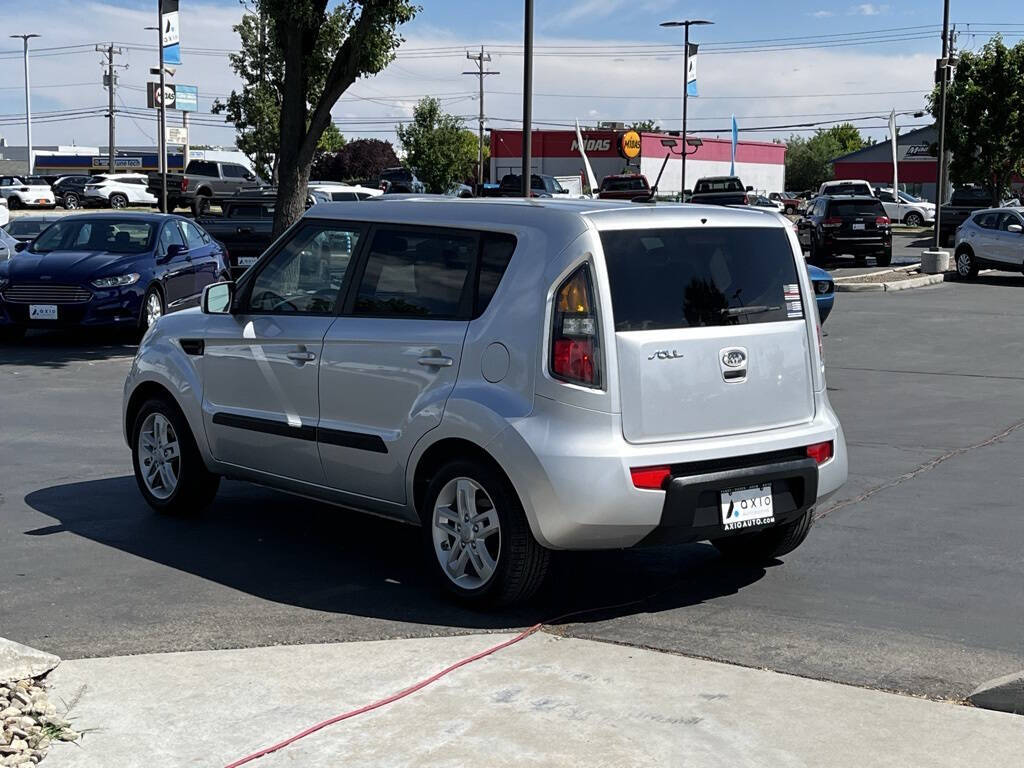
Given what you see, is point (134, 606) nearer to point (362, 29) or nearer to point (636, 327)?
point (636, 327)

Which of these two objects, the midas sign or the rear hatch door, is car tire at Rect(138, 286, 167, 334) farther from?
the rear hatch door

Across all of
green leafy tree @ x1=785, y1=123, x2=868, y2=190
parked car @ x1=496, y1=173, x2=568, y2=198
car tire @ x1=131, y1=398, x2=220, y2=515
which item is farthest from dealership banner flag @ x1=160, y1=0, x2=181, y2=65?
green leafy tree @ x1=785, y1=123, x2=868, y2=190

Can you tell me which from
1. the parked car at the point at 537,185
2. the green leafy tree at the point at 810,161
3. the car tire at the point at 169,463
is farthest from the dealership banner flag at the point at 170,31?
the green leafy tree at the point at 810,161

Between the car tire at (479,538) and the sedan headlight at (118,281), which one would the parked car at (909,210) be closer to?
the sedan headlight at (118,281)

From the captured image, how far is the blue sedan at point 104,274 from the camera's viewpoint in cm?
1622

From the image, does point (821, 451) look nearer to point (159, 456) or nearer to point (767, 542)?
point (767, 542)

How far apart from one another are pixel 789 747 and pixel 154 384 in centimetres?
482

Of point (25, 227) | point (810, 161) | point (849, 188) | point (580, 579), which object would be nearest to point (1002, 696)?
point (580, 579)

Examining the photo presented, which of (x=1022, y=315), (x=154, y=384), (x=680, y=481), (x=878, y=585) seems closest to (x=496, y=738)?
(x=680, y=481)

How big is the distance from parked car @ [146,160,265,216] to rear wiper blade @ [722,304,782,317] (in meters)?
48.2

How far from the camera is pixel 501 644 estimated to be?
559cm

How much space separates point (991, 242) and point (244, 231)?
624 inches

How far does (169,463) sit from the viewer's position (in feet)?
26.0

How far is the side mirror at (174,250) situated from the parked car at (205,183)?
3544 cm
